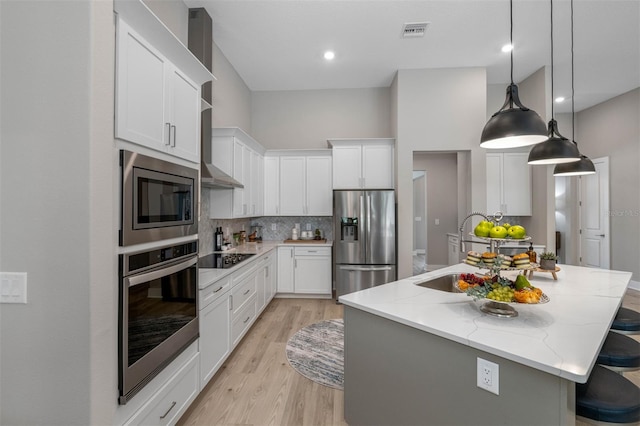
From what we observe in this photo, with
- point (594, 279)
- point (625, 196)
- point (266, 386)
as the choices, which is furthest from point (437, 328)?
point (625, 196)

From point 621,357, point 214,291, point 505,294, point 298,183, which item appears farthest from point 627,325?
point 298,183

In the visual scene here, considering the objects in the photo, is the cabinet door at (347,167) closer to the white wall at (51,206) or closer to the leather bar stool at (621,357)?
the leather bar stool at (621,357)

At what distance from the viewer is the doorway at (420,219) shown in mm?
7086

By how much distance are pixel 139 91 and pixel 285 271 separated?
3.44 meters

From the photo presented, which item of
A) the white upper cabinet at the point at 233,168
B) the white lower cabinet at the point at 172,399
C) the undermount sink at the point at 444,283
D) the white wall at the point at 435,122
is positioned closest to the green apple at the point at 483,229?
the undermount sink at the point at 444,283

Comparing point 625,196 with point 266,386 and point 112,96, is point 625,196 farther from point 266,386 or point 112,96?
point 112,96

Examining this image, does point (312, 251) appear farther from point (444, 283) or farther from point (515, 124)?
point (515, 124)

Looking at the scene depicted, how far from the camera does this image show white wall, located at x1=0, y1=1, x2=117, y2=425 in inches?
45.2

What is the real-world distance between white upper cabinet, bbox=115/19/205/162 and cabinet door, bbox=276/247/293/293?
107 inches

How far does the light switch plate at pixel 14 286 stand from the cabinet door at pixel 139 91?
2.29 feet

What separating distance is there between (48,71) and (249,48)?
3.06 meters

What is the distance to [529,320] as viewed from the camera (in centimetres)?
137

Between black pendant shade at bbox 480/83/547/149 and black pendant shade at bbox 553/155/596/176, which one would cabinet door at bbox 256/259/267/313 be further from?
black pendant shade at bbox 553/155/596/176

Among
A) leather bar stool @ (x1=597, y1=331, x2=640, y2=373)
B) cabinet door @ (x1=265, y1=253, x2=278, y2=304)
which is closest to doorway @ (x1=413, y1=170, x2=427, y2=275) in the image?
cabinet door @ (x1=265, y1=253, x2=278, y2=304)
